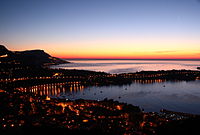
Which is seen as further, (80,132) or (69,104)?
(69,104)

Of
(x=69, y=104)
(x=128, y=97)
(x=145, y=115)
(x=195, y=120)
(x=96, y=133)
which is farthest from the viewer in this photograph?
(x=128, y=97)

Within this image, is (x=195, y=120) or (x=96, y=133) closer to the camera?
(x=96, y=133)

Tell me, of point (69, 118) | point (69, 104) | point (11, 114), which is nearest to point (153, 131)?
point (69, 118)

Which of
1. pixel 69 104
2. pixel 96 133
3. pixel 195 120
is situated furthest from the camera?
Result: pixel 69 104

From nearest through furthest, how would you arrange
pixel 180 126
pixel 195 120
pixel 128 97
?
pixel 180 126 → pixel 195 120 → pixel 128 97

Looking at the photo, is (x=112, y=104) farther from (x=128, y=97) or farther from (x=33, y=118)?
(x=128, y=97)

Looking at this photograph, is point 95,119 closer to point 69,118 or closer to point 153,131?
point 69,118

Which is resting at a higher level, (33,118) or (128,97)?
(33,118)

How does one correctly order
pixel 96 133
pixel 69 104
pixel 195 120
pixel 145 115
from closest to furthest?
pixel 96 133
pixel 195 120
pixel 145 115
pixel 69 104

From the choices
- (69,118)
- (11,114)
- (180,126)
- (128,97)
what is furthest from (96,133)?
(128,97)
